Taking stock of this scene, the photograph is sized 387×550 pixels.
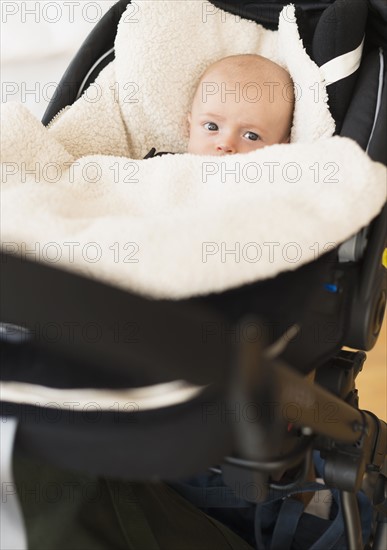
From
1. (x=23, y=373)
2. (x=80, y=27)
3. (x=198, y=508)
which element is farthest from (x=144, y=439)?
(x=80, y=27)

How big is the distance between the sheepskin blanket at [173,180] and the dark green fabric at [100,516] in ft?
1.02

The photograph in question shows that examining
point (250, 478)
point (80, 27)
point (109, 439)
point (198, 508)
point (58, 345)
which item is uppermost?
point (80, 27)

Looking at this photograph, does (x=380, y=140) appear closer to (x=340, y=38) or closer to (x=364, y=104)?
(x=364, y=104)

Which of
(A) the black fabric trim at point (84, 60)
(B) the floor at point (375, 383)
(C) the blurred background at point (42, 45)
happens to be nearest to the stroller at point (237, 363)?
(A) the black fabric trim at point (84, 60)

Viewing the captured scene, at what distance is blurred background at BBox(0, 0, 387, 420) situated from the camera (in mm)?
1731

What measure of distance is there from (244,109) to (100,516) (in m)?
0.67

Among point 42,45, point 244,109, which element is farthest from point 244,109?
point 42,45

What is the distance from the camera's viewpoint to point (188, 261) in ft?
2.12

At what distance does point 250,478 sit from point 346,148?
39cm

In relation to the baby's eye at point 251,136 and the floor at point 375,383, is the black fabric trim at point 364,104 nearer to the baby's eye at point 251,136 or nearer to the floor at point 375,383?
the baby's eye at point 251,136

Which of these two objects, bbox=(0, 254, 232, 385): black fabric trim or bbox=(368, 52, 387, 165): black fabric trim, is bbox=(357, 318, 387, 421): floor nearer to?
bbox=(368, 52, 387, 165): black fabric trim

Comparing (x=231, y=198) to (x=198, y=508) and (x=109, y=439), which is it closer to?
(x=109, y=439)

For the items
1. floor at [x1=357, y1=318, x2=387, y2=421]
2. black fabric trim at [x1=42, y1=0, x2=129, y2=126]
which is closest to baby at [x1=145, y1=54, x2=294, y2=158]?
black fabric trim at [x1=42, y1=0, x2=129, y2=126]

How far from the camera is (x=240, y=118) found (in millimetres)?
1168
